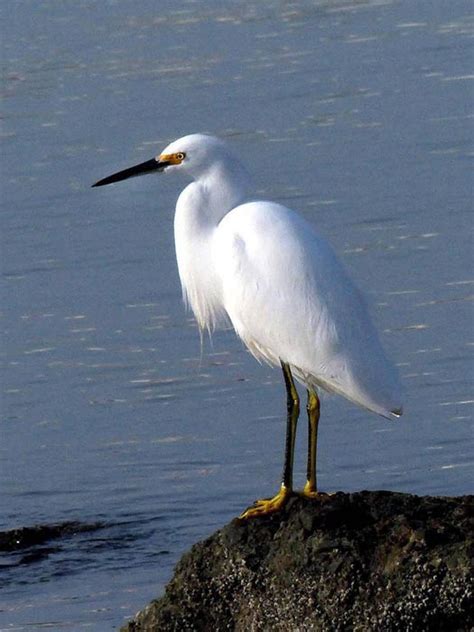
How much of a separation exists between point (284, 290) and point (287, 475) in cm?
78

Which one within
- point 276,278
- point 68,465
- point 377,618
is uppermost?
point 276,278

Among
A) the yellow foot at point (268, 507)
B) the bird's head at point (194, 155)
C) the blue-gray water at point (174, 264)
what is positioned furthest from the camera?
the blue-gray water at point (174, 264)

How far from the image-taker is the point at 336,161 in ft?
44.9

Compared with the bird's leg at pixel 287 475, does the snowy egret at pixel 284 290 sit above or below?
above

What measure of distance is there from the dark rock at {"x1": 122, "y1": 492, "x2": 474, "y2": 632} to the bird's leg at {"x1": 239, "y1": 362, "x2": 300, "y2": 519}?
0.08m

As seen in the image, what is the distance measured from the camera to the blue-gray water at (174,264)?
29.2ft

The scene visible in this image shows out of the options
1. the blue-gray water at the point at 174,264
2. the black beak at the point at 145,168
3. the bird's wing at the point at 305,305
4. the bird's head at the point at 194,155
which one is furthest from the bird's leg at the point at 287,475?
the blue-gray water at the point at 174,264

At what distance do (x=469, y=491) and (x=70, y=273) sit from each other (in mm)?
4378

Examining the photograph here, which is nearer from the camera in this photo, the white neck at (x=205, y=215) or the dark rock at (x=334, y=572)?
the dark rock at (x=334, y=572)

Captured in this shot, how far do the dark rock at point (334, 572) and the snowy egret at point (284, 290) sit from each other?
1.38 ft

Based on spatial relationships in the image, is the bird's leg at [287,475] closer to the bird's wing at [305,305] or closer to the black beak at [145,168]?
the bird's wing at [305,305]

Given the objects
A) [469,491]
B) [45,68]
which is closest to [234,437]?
[469,491]

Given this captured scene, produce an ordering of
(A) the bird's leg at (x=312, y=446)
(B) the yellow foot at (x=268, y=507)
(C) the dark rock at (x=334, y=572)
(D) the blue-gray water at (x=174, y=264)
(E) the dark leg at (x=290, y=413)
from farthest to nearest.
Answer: (D) the blue-gray water at (x=174, y=264) → (E) the dark leg at (x=290, y=413) → (A) the bird's leg at (x=312, y=446) → (B) the yellow foot at (x=268, y=507) → (C) the dark rock at (x=334, y=572)

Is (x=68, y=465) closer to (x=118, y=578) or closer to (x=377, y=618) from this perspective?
(x=118, y=578)
